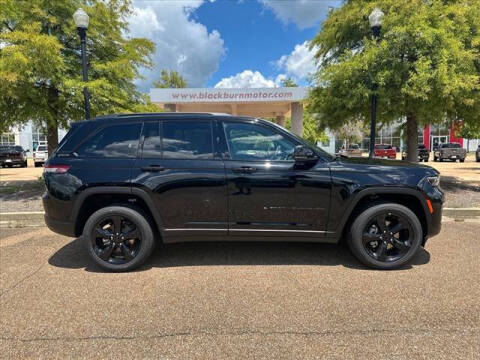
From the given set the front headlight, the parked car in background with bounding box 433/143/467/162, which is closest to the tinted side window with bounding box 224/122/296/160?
the front headlight

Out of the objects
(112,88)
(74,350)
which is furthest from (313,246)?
(112,88)

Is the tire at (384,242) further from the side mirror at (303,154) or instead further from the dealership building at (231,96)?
the dealership building at (231,96)

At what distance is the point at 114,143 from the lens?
380 centimetres

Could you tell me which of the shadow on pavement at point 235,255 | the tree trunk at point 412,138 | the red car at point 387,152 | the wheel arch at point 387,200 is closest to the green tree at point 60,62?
the shadow on pavement at point 235,255

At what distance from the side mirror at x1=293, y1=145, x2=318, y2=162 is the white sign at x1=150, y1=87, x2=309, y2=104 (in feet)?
34.9

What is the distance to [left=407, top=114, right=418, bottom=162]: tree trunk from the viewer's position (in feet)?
33.9

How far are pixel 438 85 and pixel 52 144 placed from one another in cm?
1113

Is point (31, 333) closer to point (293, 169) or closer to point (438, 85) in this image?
point (293, 169)

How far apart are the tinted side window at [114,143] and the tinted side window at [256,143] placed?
3.79 feet

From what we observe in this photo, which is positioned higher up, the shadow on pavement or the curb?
the curb

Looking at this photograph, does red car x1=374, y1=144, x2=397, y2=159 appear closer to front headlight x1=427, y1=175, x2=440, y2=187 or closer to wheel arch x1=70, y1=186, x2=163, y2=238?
front headlight x1=427, y1=175, x2=440, y2=187

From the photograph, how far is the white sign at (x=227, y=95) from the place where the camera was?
1399 centimetres

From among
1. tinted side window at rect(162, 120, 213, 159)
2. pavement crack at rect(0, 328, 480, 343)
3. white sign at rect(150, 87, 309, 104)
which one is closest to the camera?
pavement crack at rect(0, 328, 480, 343)

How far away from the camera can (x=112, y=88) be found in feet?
27.6
